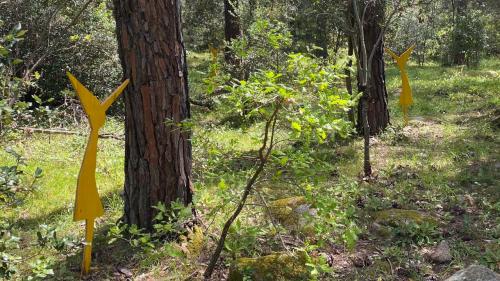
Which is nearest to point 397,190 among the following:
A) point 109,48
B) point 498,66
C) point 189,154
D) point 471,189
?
point 471,189

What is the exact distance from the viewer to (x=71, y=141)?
7.94m

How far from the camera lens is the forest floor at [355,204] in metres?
3.88

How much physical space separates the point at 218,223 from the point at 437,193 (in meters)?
2.67

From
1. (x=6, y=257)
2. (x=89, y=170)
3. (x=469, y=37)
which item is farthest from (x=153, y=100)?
(x=469, y=37)

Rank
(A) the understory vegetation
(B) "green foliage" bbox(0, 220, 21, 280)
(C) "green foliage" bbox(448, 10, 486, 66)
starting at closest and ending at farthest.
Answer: (B) "green foliage" bbox(0, 220, 21, 280)
(A) the understory vegetation
(C) "green foliage" bbox(448, 10, 486, 66)

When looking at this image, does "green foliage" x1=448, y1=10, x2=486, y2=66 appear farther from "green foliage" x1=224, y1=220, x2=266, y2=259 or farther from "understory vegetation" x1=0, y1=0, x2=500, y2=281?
"green foliage" x1=224, y1=220, x2=266, y2=259

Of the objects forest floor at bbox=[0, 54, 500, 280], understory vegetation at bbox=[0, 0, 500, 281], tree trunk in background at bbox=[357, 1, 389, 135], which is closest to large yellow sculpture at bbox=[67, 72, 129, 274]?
understory vegetation at bbox=[0, 0, 500, 281]

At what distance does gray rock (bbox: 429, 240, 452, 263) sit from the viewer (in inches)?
164

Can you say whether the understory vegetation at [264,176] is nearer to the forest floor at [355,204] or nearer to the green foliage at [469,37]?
the forest floor at [355,204]

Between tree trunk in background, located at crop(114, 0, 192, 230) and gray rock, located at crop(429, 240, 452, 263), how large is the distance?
6.97ft

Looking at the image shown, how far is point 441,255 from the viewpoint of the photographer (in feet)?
13.7

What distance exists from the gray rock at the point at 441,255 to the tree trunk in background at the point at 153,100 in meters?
2.12

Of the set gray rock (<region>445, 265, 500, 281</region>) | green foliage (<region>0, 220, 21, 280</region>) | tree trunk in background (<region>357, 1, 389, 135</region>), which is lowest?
gray rock (<region>445, 265, 500, 281</region>)

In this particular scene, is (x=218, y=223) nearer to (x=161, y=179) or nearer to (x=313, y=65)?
(x=161, y=179)
